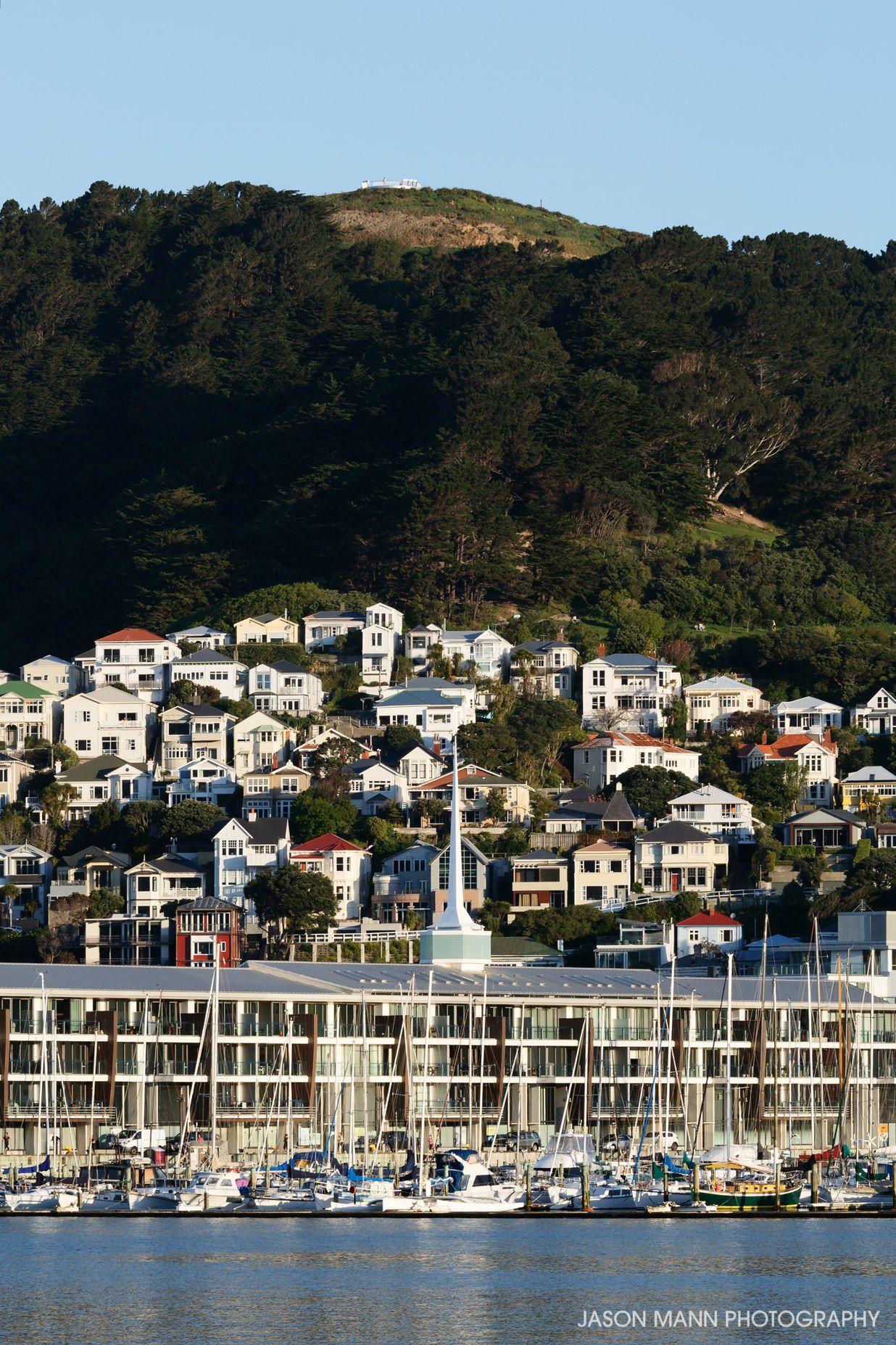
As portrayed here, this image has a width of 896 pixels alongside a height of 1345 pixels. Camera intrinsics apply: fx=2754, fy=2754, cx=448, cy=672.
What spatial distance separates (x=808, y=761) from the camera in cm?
11469

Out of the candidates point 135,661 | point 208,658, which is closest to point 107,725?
point 135,661

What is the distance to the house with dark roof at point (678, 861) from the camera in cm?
10512

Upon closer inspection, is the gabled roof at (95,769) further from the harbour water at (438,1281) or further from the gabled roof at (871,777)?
the harbour water at (438,1281)

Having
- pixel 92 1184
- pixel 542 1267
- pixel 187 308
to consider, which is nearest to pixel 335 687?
pixel 187 308

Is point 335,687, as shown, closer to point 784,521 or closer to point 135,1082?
point 784,521

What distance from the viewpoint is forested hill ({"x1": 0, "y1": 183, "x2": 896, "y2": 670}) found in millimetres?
131500

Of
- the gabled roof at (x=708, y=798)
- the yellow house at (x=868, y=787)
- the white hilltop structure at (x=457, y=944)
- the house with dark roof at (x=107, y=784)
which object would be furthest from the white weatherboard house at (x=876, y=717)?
the white hilltop structure at (x=457, y=944)

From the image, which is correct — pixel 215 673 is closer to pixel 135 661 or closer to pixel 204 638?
pixel 135 661

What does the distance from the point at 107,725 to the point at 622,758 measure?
74.5ft

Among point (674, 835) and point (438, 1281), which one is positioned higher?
point (674, 835)

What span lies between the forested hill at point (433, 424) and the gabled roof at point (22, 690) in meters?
11.0

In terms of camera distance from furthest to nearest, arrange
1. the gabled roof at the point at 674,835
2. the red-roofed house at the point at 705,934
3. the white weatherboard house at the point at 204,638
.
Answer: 1. the white weatherboard house at the point at 204,638
2. the gabled roof at the point at 674,835
3. the red-roofed house at the point at 705,934

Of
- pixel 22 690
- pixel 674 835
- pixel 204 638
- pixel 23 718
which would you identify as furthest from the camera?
pixel 204 638

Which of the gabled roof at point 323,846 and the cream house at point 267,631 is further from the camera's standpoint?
the cream house at point 267,631
